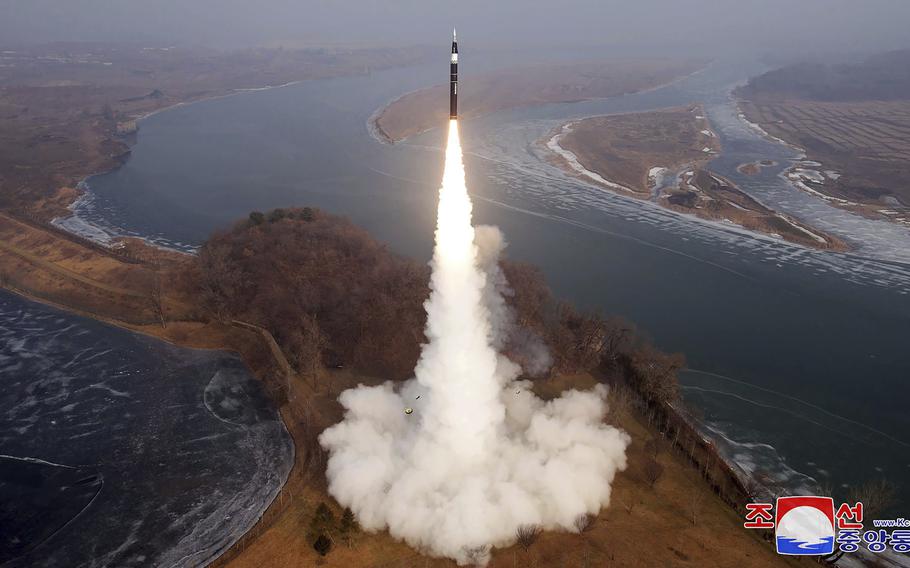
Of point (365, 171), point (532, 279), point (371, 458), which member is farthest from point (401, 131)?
point (371, 458)

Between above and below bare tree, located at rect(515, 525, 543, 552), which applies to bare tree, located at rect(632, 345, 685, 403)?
above

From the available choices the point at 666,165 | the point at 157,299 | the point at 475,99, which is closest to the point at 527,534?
the point at 157,299

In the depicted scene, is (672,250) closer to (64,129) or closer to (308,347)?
(308,347)

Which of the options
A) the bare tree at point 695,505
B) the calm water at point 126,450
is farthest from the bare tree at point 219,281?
the bare tree at point 695,505

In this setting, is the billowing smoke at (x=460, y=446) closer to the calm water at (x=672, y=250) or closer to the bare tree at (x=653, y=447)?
the bare tree at (x=653, y=447)

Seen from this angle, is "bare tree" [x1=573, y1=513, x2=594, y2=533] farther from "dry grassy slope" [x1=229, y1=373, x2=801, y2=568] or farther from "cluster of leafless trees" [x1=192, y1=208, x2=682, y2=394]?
"cluster of leafless trees" [x1=192, y1=208, x2=682, y2=394]

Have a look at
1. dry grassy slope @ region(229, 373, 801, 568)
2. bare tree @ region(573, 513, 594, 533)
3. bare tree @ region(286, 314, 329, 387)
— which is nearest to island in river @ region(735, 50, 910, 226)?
dry grassy slope @ region(229, 373, 801, 568)

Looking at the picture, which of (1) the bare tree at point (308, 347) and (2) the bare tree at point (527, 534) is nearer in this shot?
(2) the bare tree at point (527, 534)
